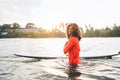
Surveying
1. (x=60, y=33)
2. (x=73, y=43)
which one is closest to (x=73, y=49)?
(x=73, y=43)

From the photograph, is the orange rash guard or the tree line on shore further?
the tree line on shore

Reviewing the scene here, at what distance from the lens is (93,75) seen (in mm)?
8047

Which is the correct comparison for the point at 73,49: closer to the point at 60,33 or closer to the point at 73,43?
the point at 73,43

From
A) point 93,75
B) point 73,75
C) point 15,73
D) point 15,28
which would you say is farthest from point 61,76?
point 15,28

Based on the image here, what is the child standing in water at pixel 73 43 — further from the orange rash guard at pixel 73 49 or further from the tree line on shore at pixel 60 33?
the tree line on shore at pixel 60 33

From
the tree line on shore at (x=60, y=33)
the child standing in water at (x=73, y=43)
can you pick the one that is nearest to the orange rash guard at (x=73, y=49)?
the child standing in water at (x=73, y=43)

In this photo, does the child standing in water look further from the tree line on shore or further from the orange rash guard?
the tree line on shore

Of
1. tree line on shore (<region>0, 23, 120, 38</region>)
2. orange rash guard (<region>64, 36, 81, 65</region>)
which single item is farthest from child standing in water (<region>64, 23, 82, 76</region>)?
tree line on shore (<region>0, 23, 120, 38</region>)

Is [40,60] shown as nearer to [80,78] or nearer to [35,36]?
[80,78]

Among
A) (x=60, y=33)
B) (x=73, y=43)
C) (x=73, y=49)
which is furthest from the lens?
(x=60, y=33)

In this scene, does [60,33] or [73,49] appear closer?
[73,49]

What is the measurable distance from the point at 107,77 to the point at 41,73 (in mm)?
2316

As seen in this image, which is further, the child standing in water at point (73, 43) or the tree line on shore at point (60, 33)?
the tree line on shore at point (60, 33)

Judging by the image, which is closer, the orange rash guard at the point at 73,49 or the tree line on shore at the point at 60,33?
the orange rash guard at the point at 73,49
